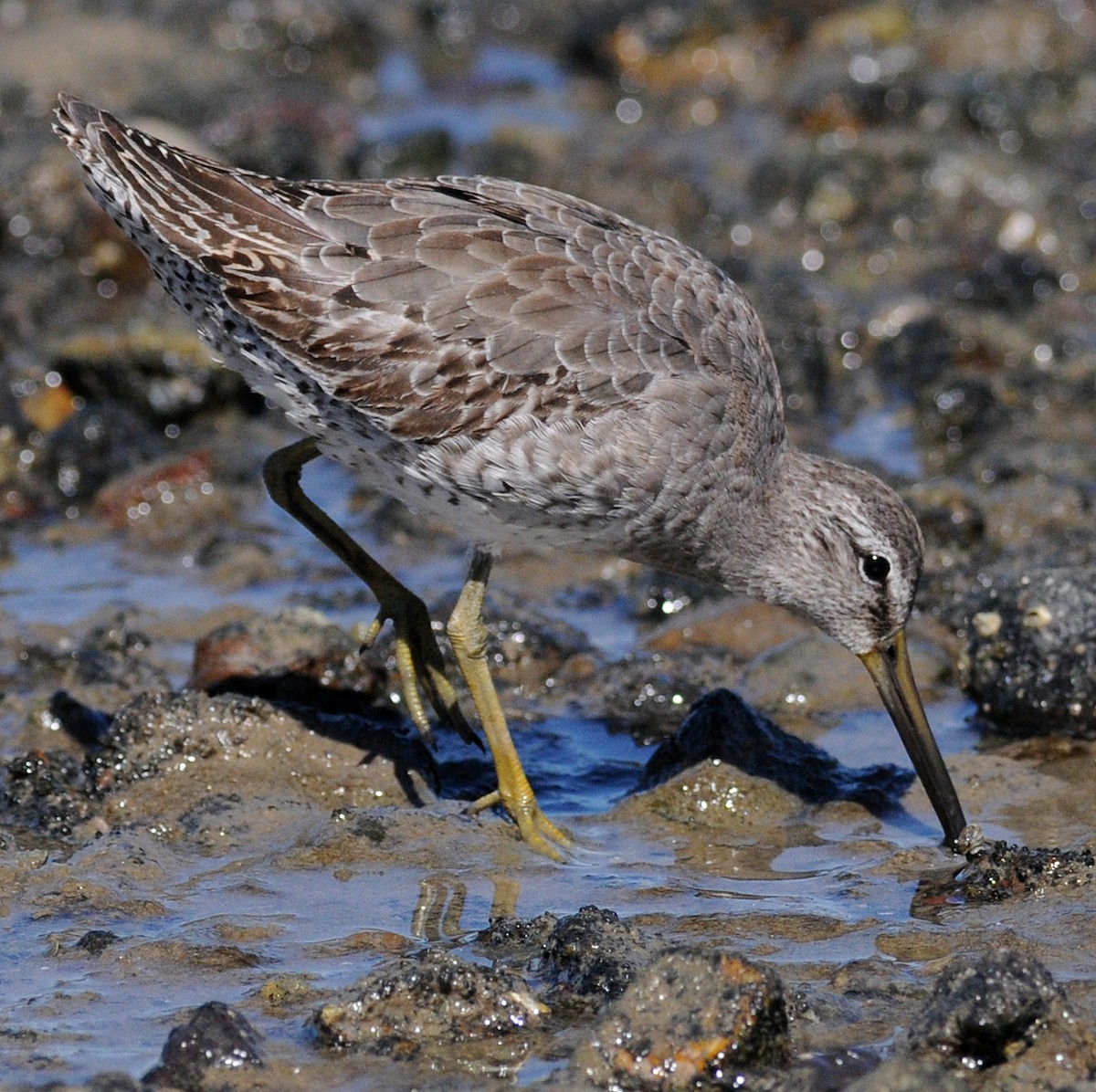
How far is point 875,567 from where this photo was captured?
7.16 metres

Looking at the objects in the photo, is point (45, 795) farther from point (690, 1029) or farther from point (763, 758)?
point (690, 1029)

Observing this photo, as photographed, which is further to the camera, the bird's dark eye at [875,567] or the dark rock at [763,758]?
the dark rock at [763,758]

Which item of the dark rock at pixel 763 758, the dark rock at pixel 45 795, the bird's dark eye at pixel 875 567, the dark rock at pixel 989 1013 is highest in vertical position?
the bird's dark eye at pixel 875 567

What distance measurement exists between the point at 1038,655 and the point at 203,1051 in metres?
4.45

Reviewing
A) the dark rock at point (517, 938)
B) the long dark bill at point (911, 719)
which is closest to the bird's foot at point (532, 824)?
the dark rock at point (517, 938)

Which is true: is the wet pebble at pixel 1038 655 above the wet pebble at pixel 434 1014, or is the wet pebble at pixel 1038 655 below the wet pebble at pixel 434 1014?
above

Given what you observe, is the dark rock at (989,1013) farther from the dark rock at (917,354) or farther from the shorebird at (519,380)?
the dark rock at (917,354)

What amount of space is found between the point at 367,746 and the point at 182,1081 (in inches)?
104

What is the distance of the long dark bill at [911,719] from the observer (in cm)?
691

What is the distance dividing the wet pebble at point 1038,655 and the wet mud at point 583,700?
0.06 feet

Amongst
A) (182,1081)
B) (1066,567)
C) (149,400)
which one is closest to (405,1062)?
(182,1081)

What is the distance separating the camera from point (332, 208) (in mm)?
7043

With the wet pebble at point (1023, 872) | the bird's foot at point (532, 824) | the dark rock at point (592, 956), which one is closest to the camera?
the dark rock at point (592, 956)

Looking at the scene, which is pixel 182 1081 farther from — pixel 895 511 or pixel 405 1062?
pixel 895 511
